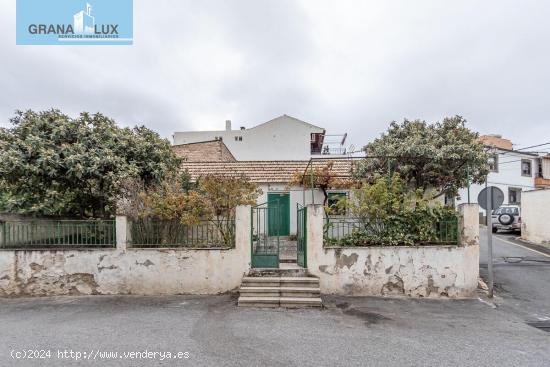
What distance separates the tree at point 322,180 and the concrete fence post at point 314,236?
5.60 metres

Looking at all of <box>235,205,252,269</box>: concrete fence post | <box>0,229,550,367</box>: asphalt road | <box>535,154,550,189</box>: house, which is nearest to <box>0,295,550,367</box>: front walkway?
<box>0,229,550,367</box>: asphalt road

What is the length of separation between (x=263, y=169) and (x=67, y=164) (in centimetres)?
875

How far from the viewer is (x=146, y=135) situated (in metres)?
10.6

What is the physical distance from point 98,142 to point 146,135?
162cm

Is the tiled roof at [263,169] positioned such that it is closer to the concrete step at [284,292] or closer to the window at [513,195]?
the concrete step at [284,292]

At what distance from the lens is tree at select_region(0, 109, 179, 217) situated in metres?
8.50

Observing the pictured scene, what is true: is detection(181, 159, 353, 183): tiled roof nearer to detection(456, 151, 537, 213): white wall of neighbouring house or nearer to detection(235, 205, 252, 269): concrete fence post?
detection(235, 205, 252, 269): concrete fence post

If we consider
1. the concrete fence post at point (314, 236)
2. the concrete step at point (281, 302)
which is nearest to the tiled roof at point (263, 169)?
the concrete fence post at point (314, 236)

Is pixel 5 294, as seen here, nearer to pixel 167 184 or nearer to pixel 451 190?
pixel 167 184

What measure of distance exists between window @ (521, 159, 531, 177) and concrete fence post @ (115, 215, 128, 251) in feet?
108

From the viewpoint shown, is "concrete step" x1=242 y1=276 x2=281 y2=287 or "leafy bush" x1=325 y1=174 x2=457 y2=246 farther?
"leafy bush" x1=325 y1=174 x2=457 y2=246

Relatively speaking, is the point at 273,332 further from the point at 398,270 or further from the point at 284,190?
the point at 284,190

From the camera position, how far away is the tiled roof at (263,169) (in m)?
15.0

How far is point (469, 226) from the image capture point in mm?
8281
